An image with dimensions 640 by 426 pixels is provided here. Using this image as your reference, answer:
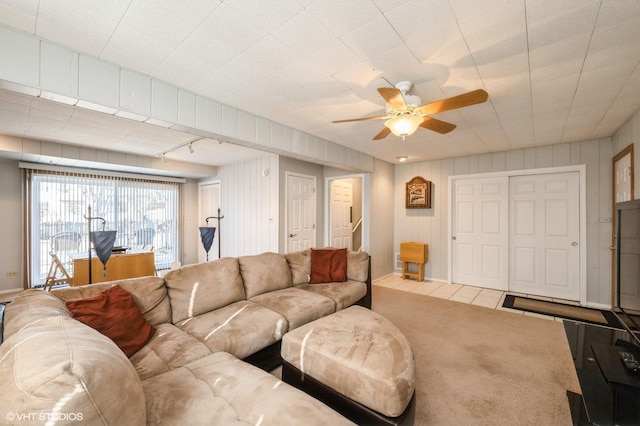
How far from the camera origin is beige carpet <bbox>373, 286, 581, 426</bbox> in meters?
1.87

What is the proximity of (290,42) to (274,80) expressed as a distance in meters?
0.54

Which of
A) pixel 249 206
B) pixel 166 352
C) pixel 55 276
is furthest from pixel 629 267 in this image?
pixel 55 276

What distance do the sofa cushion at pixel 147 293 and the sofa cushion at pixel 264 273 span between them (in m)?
0.78

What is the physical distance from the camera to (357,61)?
1.98 meters

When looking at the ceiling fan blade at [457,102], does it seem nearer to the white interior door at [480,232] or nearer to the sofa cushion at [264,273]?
the sofa cushion at [264,273]

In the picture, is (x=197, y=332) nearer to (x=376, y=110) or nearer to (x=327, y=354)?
(x=327, y=354)

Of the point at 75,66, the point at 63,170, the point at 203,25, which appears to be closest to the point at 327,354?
the point at 203,25

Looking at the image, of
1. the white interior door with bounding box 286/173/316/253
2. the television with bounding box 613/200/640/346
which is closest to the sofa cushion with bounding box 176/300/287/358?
the television with bounding box 613/200/640/346

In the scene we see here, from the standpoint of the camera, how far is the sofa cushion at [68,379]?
74 centimetres

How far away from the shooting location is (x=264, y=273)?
297cm

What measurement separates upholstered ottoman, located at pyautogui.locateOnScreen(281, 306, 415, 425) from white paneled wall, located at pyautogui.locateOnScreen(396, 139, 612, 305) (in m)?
3.71

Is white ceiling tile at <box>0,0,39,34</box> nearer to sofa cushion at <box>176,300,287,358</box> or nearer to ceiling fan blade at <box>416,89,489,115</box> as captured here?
sofa cushion at <box>176,300,287,358</box>

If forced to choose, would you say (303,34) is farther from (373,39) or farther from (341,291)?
(341,291)

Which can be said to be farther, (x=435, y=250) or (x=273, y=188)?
(x=435, y=250)
